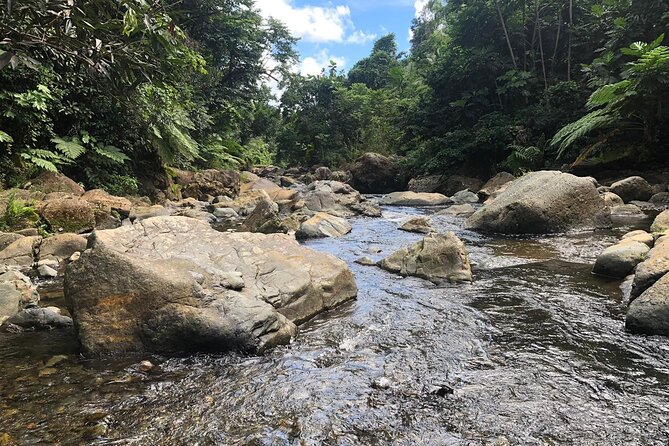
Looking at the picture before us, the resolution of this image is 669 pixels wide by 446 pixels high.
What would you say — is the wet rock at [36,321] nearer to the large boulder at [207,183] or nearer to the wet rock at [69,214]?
the wet rock at [69,214]

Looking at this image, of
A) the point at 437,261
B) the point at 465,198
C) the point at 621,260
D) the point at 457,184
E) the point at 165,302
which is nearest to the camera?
the point at 165,302

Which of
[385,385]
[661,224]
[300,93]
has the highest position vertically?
[300,93]

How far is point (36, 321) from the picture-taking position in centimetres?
365

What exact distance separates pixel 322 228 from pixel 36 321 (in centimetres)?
559

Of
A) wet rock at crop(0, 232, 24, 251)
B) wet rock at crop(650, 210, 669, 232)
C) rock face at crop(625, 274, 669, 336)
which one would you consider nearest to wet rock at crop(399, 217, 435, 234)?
wet rock at crop(650, 210, 669, 232)

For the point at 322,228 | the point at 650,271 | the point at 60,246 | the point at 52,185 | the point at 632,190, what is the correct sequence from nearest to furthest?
1. the point at 650,271
2. the point at 60,246
3. the point at 322,228
4. the point at 52,185
5. the point at 632,190

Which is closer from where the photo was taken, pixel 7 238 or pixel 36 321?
pixel 36 321

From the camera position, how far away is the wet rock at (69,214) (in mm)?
7641

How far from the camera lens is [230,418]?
2342mm

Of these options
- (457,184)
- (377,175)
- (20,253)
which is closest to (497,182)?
(457,184)

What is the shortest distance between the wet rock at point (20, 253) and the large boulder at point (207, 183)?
8.29 meters

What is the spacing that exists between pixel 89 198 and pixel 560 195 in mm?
9441

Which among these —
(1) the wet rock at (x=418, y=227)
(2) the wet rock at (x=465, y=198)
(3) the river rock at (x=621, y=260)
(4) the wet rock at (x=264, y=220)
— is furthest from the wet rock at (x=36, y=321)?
(2) the wet rock at (x=465, y=198)

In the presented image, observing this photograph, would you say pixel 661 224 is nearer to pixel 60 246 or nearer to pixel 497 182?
pixel 60 246
